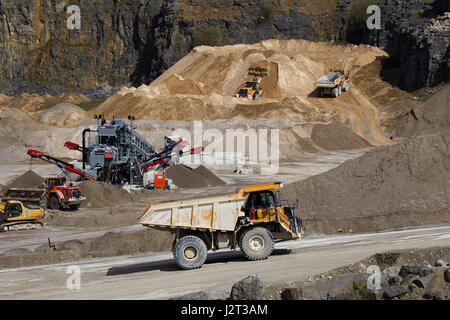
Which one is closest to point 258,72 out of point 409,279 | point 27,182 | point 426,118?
point 426,118

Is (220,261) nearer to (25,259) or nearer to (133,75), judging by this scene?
(25,259)

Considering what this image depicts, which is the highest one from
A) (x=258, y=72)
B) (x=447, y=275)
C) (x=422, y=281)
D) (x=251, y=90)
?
(x=258, y=72)

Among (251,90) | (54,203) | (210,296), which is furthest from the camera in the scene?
(251,90)

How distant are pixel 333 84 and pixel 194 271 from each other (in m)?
52.1

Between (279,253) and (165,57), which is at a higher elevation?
(165,57)

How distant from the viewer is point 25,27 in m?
111

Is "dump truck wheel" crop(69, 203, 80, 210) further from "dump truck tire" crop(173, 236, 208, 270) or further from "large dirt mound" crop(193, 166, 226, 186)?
"dump truck tire" crop(173, 236, 208, 270)

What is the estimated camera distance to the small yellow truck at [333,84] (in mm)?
65000

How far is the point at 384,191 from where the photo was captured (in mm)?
22297

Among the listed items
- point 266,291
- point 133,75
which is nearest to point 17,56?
point 133,75

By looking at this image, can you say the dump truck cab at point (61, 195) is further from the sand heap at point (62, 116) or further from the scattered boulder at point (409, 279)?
the sand heap at point (62, 116)

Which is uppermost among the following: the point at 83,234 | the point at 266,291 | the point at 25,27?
the point at 25,27

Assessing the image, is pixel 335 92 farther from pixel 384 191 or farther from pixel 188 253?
pixel 188 253
